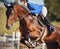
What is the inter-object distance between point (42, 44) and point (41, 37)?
11 centimetres

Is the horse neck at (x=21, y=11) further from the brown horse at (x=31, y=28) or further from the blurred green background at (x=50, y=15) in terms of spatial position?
the blurred green background at (x=50, y=15)

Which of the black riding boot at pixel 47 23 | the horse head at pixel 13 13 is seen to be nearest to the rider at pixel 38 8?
the black riding boot at pixel 47 23

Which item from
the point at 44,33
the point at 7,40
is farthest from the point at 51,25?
the point at 7,40

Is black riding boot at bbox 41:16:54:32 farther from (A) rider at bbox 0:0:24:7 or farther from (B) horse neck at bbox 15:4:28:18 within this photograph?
(A) rider at bbox 0:0:24:7

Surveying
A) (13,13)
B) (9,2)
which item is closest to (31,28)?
(13,13)

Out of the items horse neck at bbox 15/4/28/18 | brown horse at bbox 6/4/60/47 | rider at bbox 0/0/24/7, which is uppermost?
rider at bbox 0/0/24/7

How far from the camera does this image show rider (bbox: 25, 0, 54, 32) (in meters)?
6.85

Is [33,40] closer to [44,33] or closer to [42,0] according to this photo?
→ [44,33]

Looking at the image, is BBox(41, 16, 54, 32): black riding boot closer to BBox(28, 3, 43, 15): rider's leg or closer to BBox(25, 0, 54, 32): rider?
BBox(25, 0, 54, 32): rider

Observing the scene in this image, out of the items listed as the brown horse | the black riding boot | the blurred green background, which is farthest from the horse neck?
the black riding boot

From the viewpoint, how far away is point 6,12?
6.79 m

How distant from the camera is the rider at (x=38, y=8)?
685cm

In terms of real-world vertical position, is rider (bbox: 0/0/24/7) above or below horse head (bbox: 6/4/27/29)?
above

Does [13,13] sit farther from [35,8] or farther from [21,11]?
[35,8]
